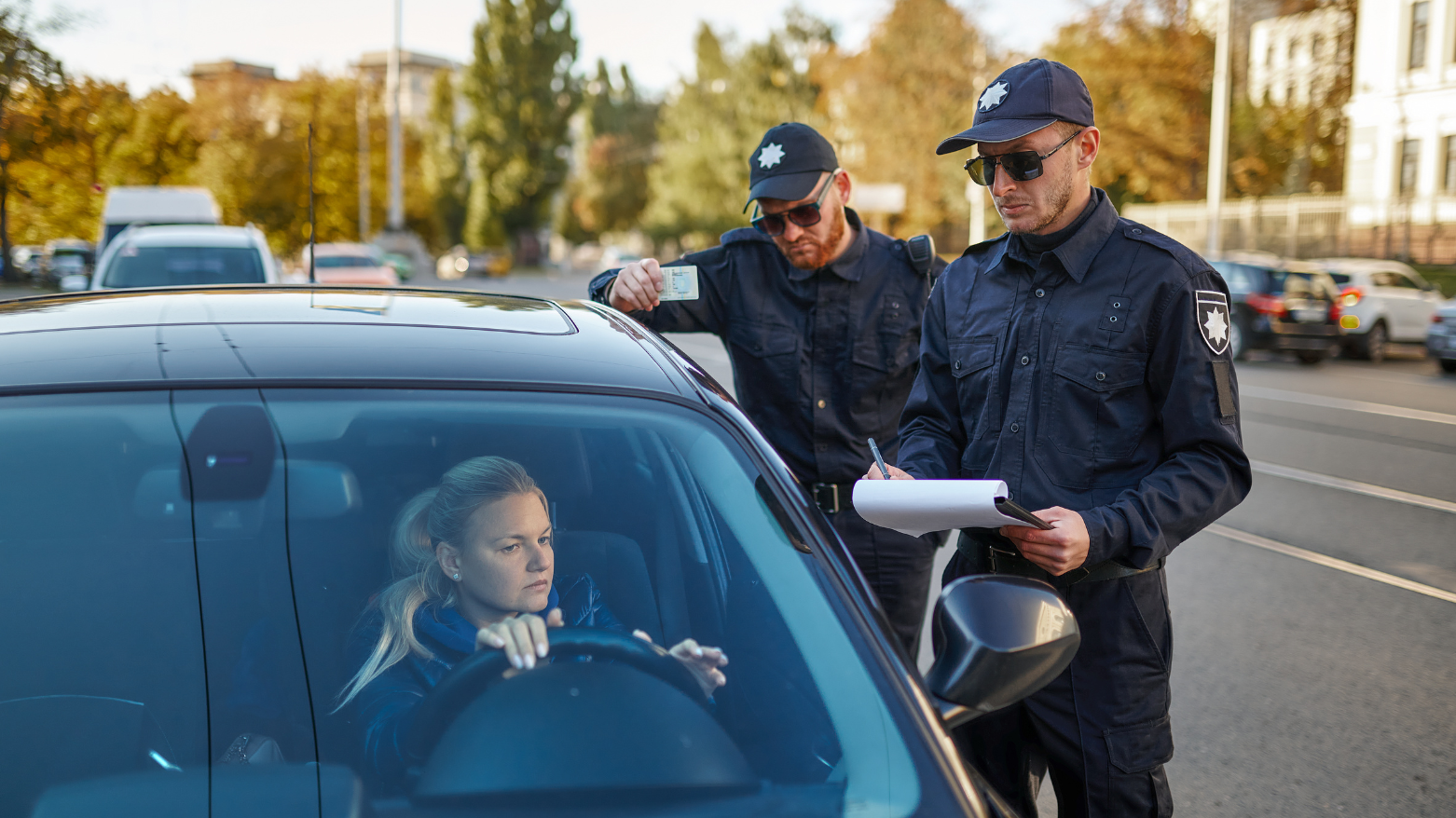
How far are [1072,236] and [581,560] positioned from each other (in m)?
1.11

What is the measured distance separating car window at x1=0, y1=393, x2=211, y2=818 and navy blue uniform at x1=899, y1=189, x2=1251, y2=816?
1444 millimetres

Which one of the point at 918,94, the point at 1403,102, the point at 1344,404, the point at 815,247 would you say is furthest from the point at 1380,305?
the point at 918,94

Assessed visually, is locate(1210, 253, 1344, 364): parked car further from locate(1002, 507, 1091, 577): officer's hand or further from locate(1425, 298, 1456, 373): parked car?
locate(1002, 507, 1091, 577): officer's hand

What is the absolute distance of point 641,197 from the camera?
8494 centimetres

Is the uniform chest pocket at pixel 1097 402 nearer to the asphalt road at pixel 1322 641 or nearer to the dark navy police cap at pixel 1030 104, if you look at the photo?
the dark navy police cap at pixel 1030 104

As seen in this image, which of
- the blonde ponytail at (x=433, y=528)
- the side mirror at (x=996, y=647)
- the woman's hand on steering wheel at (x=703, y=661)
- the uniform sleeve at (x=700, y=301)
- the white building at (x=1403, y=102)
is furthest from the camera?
the white building at (x=1403, y=102)

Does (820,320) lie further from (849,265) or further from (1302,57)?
(1302,57)

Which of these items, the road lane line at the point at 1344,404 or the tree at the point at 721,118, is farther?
the tree at the point at 721,118

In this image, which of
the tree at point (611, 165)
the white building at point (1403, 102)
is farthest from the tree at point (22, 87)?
the tree at point (611, 165)

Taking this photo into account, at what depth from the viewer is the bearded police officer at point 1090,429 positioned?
2.26 m

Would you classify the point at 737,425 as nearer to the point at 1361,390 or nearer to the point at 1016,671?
the point at 1016,671

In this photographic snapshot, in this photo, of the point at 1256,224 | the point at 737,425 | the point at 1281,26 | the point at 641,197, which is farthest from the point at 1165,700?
the point at 641,197

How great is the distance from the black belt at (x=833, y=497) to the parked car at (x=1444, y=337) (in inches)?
636

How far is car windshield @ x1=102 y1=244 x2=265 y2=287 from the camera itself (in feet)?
33.6
